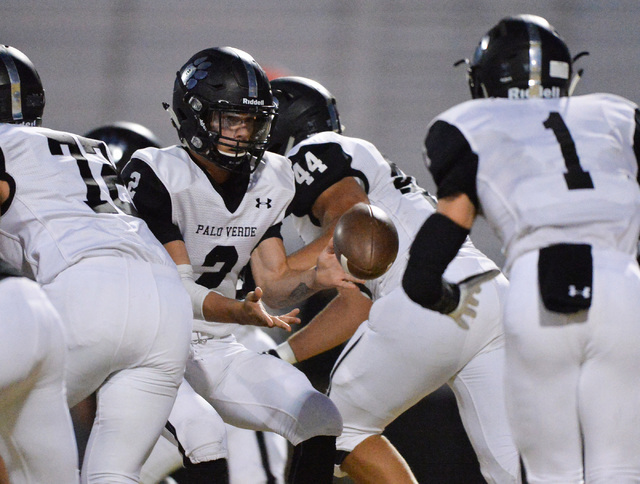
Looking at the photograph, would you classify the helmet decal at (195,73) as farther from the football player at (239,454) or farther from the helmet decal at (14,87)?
the football player at (239,454)

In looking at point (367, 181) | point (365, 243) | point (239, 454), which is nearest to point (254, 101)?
point (367, 181)

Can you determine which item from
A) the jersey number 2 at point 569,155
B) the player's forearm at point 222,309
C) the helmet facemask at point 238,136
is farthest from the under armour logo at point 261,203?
the jersey number 2 at point 569,155

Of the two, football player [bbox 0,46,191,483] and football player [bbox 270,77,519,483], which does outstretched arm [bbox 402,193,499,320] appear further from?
football player [bbox 0,46,191,483]

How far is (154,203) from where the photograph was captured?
2.69 meters

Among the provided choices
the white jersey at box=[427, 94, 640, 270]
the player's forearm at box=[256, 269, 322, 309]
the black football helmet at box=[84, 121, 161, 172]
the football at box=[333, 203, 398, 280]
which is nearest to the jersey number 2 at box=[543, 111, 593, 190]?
the white jersey at box=[427, 94, 640, 270]

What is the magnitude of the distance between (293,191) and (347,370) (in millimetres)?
657

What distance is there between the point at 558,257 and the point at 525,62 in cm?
54

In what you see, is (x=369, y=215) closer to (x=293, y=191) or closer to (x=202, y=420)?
(x=293, y=191)

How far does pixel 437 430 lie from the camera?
3.44 meters

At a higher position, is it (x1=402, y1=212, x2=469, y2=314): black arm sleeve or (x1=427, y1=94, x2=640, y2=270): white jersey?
(x1=427, y1=94, x2=640, y2=270): white jersey

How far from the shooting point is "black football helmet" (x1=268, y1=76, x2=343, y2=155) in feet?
10.9

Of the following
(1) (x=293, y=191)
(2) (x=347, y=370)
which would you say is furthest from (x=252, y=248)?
(2) (x=347, y=370)

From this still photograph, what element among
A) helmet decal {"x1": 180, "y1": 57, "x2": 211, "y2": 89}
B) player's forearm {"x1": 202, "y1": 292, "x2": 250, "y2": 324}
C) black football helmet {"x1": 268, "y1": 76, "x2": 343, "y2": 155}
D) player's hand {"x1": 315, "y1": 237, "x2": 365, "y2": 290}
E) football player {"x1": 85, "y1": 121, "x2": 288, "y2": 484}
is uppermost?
helmet decal {"x1": 180, "y1": 57, "x2": 211, "y2": 89}

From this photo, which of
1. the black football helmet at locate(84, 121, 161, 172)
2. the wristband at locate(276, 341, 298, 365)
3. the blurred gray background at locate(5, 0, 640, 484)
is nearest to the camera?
the wristband at locate(276, 341, 298, 365)
